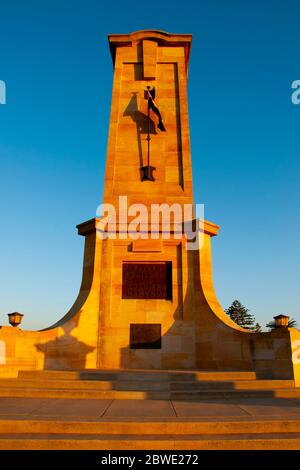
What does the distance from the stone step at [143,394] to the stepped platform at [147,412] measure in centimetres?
2

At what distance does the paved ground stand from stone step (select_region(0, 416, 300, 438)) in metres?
0.28

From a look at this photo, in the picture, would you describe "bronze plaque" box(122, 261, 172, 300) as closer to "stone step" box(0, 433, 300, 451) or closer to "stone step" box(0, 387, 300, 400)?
"stone step" box(0, 387, 300, 400)

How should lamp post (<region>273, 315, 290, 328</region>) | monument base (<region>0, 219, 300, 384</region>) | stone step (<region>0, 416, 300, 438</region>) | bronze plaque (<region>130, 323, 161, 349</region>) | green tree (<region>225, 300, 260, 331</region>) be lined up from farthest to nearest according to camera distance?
1. green tree (<region>225, 300, 260, 331</region>)
2. bronze plaque (<region>130, 323, 161, 349</region>)
3. monument base (<region>0, 219, 300, 384</region>)
4. lamp post (<region>273, 315, 290, 328</region>)
5. stone step (<region>0, 416, 300, 438</region>)

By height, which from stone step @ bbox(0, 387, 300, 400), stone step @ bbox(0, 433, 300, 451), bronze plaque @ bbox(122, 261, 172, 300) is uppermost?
bronze plaque @ bbox(122, 261, 172, 300)

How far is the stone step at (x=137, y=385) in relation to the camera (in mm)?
9609

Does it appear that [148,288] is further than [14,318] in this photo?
Yes

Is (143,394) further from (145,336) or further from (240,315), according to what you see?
(240,315)

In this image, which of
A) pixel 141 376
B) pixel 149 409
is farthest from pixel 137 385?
pixel 149 409

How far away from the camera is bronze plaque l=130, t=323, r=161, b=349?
13.9 metres

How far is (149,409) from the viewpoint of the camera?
736cm

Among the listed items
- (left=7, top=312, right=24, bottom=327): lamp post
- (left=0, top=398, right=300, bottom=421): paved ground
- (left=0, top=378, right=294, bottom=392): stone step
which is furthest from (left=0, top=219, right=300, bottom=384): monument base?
(left=0, top=398, right=300, bottom=421): paved ground

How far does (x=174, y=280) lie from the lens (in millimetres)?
14797

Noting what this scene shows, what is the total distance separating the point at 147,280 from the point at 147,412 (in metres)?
8.00

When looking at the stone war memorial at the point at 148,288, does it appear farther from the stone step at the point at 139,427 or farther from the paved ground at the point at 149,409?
the stone step at the point at 139,427
